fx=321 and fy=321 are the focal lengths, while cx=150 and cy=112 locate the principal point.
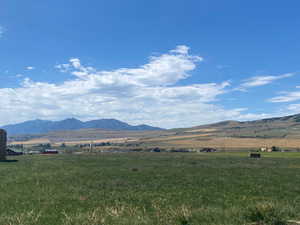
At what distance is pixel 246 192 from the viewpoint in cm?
2861

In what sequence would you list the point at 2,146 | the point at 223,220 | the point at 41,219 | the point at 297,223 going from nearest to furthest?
1. the point at 297,223
2. the point at 223,220
3. the point at 41,219
4. the point at 2,146

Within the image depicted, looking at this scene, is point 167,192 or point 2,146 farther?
point 2,146

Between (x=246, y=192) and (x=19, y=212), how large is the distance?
18851 mm

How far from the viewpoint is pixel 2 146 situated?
8031 centimetres

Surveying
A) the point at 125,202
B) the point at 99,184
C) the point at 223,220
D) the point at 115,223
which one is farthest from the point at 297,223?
the point at 99,184

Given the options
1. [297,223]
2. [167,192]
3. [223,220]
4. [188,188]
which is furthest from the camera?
[188,188]

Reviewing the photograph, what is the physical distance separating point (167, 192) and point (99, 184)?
914 centimetres

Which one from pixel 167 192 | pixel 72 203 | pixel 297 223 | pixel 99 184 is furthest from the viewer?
pixel 99 184

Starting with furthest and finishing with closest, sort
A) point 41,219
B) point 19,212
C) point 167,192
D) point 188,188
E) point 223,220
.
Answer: point 188,188 < point 167,192 < point 19,212 < point 41,219 < point 223,220

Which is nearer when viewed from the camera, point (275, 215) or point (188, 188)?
point (275, 215)

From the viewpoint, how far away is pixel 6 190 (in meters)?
29.6

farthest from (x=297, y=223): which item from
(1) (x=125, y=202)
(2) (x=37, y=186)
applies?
(2) (x=37, y=186)

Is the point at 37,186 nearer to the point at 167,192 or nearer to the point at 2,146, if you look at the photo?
the point at 167,192

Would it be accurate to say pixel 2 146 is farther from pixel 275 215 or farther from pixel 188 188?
pixel 275 215
